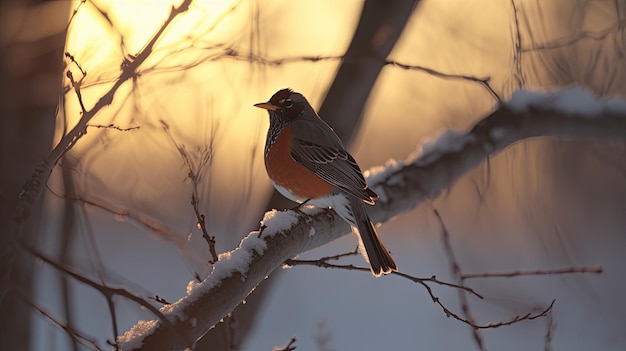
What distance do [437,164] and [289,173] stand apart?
31.5 inches

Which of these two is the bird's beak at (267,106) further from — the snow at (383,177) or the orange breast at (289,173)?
the snow at (383,177)

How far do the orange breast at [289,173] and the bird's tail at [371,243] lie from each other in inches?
7.7

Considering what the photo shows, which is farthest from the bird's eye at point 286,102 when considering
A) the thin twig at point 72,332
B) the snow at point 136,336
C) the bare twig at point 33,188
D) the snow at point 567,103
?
the thin twig at point 72,332

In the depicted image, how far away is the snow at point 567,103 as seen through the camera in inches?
144

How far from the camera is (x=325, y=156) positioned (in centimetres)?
330

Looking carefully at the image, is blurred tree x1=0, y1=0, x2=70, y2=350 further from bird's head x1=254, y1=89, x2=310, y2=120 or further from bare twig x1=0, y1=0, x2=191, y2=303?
bird's head x1=254, y1=89, x2=310, y2=120

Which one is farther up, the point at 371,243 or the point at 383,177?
the point at 383,177

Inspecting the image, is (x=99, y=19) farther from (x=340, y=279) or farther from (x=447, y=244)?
(x=340, y=279)

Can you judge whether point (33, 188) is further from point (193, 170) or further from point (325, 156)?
point (325, 156)

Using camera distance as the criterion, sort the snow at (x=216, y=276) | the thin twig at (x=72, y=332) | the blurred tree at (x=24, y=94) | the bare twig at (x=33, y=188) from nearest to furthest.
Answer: the thin twig at (x=72, y=332) → the bare twig at (x=33, y=188) → the snow at (x=216, y=276) → the blurred tree at (x=24, y=94)

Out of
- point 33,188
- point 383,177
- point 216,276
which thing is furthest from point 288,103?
point 33,188

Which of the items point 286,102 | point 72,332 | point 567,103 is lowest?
point 72,332

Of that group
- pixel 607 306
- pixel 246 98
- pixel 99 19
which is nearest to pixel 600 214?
pixel 607 306

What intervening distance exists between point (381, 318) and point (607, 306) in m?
3.23
